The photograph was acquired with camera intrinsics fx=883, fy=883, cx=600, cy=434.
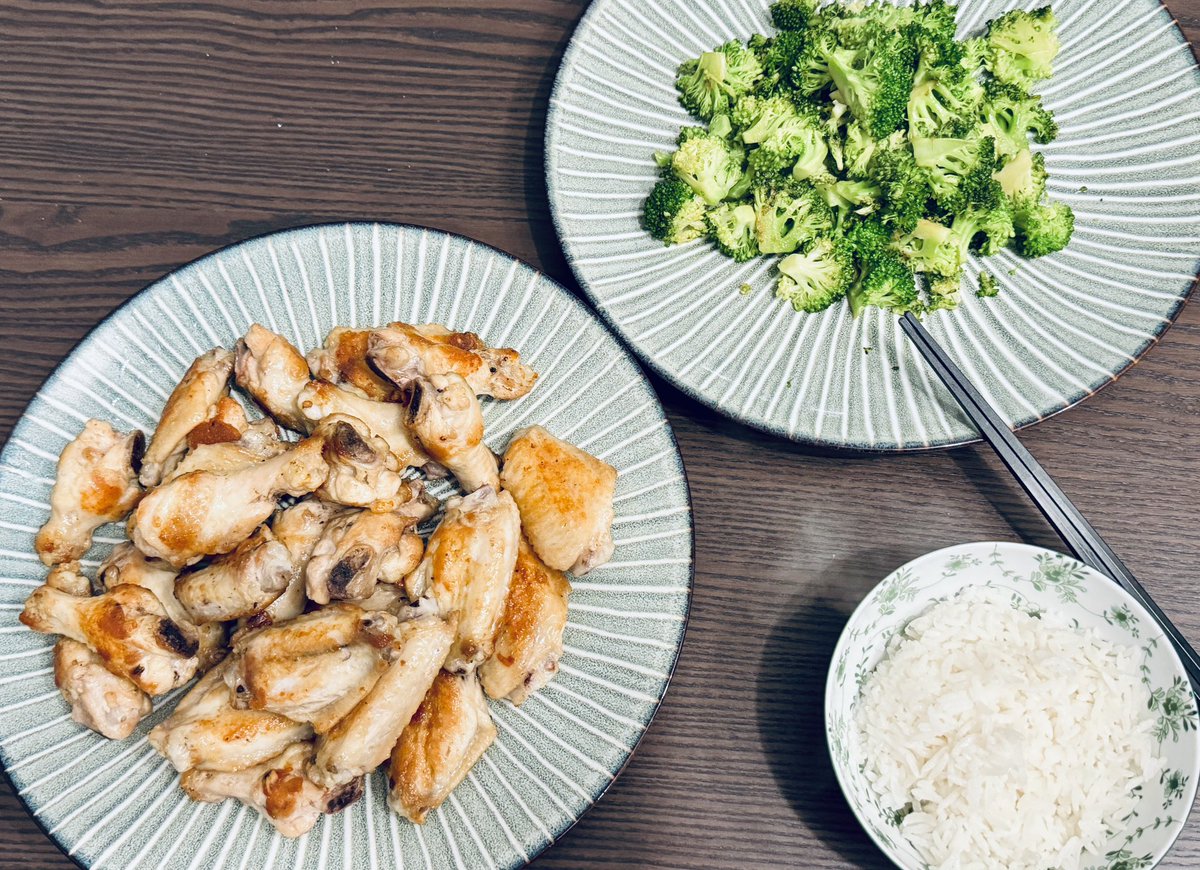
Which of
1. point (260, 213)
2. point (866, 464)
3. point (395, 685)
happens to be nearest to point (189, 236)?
point (260, 213)

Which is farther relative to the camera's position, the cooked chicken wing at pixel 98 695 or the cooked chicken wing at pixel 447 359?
the cooked chicken wing at pixel 447 359

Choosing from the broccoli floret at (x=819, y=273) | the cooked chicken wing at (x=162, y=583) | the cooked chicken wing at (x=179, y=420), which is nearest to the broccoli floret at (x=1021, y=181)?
the broccoli floret at (x=819, y=273)

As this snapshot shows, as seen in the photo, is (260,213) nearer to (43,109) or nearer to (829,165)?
(43,109)

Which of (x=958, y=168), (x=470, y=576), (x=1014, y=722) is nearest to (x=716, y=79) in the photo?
(x=958, y=168)

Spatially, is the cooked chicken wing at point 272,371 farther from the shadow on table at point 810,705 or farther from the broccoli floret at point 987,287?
the broccoli floret at point 987,287

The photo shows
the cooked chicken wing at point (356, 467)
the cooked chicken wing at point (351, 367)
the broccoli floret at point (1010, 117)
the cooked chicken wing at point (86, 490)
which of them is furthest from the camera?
the broccoli floret at point (1010, 117)

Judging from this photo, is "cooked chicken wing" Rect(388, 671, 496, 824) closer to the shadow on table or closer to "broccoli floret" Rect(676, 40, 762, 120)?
the shadow on table
